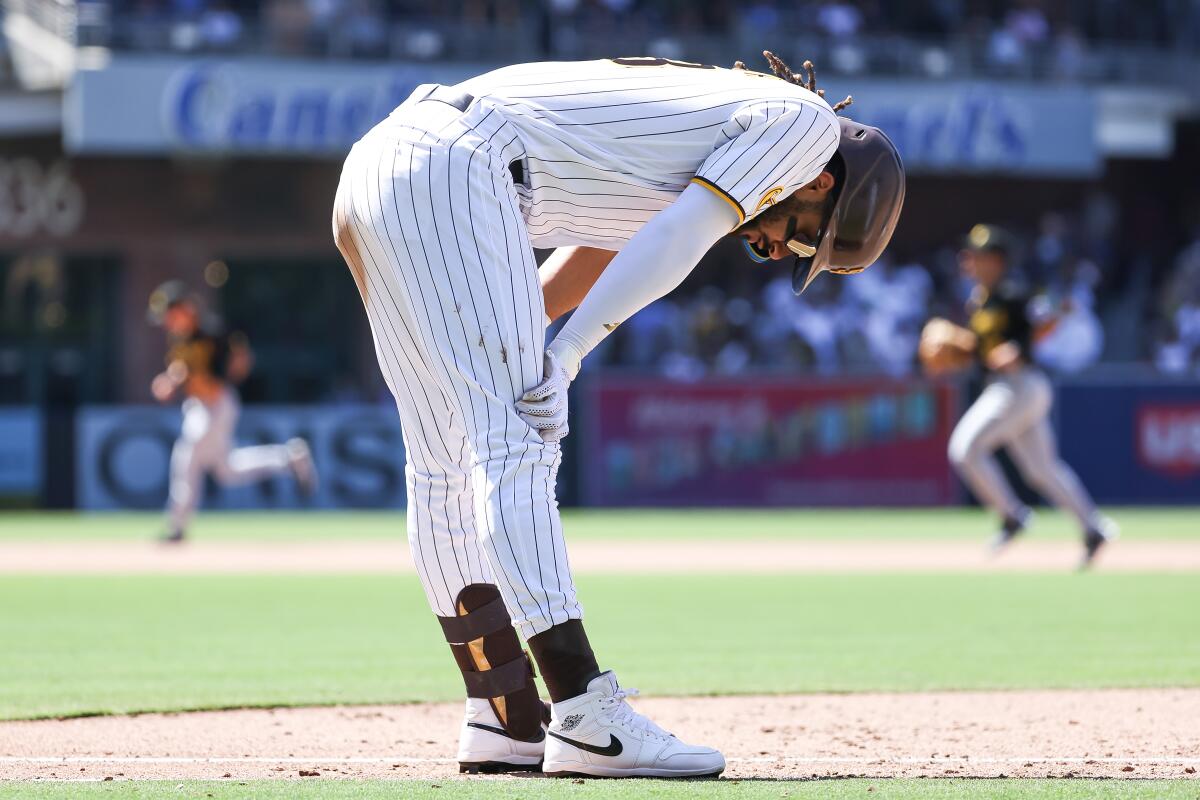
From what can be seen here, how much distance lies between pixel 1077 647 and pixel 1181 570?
4.43 metres

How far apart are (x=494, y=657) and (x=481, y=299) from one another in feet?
2.90

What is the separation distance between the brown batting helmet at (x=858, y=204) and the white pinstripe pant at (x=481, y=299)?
658mm

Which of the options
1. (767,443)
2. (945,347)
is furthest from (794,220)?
(767,443)

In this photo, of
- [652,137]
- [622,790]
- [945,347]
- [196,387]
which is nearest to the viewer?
[622,790]

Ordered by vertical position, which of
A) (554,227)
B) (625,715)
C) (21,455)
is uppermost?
(554,227)

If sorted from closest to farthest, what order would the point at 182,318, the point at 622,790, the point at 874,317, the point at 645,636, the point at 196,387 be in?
the point at 622,790 < the point at 645,636 < the point at 182,318 < the point at 196,387 < the point at 874,317

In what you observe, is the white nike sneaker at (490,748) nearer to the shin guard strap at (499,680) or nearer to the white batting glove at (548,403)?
the shin guard strap at (499,680)

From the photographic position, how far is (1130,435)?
1842cm

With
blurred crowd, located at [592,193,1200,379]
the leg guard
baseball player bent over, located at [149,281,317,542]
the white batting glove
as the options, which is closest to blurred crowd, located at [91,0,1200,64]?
blurred crowd, located at [592,193,1200,379]

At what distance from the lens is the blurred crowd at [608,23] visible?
2119 centimetres

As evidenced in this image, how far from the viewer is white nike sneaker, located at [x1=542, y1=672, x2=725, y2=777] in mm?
3459

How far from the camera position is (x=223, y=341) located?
1370 centimetres

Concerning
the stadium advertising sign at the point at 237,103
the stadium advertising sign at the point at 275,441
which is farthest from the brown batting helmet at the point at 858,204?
the stadium advertising sign at the point at 237,103

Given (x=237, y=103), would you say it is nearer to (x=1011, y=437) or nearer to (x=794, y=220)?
(x=1011, y=437)
